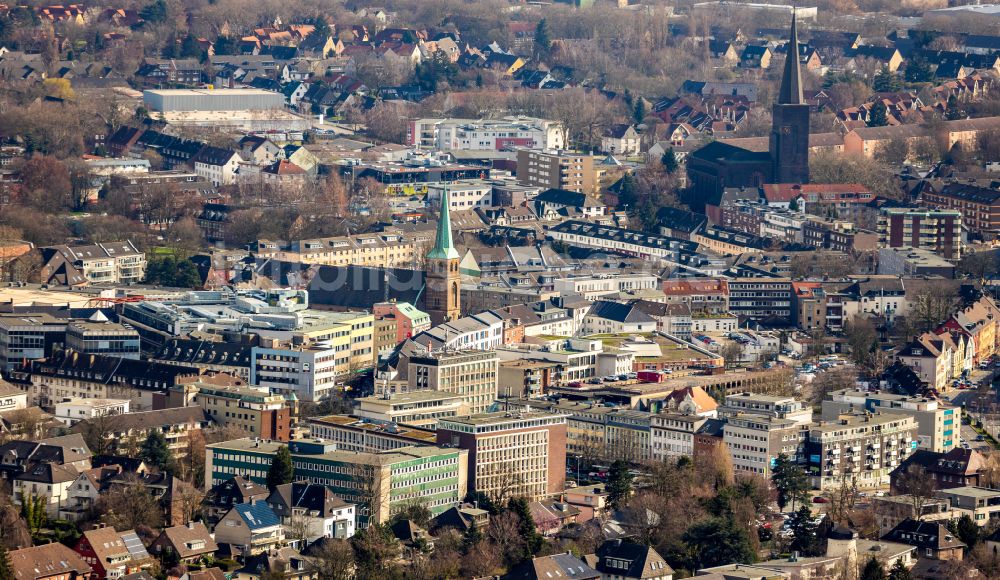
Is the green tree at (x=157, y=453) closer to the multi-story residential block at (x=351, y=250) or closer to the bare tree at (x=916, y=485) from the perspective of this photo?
the bare tree at (x=916, y=485)

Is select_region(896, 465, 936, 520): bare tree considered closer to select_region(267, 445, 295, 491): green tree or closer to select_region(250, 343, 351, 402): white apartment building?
select_region(267, 445, 295, 491): green tree

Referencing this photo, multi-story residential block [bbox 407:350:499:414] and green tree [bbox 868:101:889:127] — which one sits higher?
green tree [bbox 868:101:889:127]

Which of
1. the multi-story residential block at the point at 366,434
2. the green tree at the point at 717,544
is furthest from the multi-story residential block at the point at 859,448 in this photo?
the multi-story residential block at the point at 366,434

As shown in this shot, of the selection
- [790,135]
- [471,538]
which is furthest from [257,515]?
[790,135]

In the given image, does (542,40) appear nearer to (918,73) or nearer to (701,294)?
(918,73)

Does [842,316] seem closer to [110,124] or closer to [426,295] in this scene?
[426,295]

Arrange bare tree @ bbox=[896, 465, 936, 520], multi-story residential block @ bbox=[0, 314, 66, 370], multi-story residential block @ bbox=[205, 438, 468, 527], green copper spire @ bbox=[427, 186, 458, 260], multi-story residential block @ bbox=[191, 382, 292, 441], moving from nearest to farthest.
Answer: multi-story residential block @ bbox=[205, 438, 468, 527] → bare tree @ bbox=[896, 465, 936, 520] → multi-story residential block @ bbox=[191, 382, 292, 441] → multi-story residential block @ bbox=[0, 314, 66, 370] → green copper spire @ bbox=[427, 186, 458, 260]

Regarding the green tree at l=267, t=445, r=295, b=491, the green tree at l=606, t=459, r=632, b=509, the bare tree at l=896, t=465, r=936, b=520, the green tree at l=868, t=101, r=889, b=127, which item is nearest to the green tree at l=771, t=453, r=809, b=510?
the bare tree at l=896, t=465, r=936, b=520
